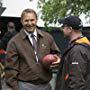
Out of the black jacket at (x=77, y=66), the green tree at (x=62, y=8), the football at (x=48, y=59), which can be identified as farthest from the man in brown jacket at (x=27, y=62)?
the green tree at (x=62, y=8)

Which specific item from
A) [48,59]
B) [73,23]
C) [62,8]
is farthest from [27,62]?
[62,8]

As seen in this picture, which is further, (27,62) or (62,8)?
(62,8)

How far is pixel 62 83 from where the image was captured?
20.8 ft

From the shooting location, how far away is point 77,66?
19.9 ft

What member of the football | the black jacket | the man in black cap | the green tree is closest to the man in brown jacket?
the football

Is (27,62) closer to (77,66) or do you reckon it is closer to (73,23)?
(73,23)

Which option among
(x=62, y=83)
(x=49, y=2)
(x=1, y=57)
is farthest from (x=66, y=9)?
(x=62, y=83)

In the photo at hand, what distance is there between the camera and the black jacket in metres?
6.06

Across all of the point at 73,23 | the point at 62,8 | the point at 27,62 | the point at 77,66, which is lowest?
the point at 62,8

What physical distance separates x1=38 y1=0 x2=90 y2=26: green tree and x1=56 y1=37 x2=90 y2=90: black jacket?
561 cm

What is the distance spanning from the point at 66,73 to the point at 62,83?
18 cm

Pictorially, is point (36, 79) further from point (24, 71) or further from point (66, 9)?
point (66, 9)

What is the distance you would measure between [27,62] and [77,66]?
3.81ft

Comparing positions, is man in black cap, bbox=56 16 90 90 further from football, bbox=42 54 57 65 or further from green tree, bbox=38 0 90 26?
green tree, bbox=38 0 90 26
